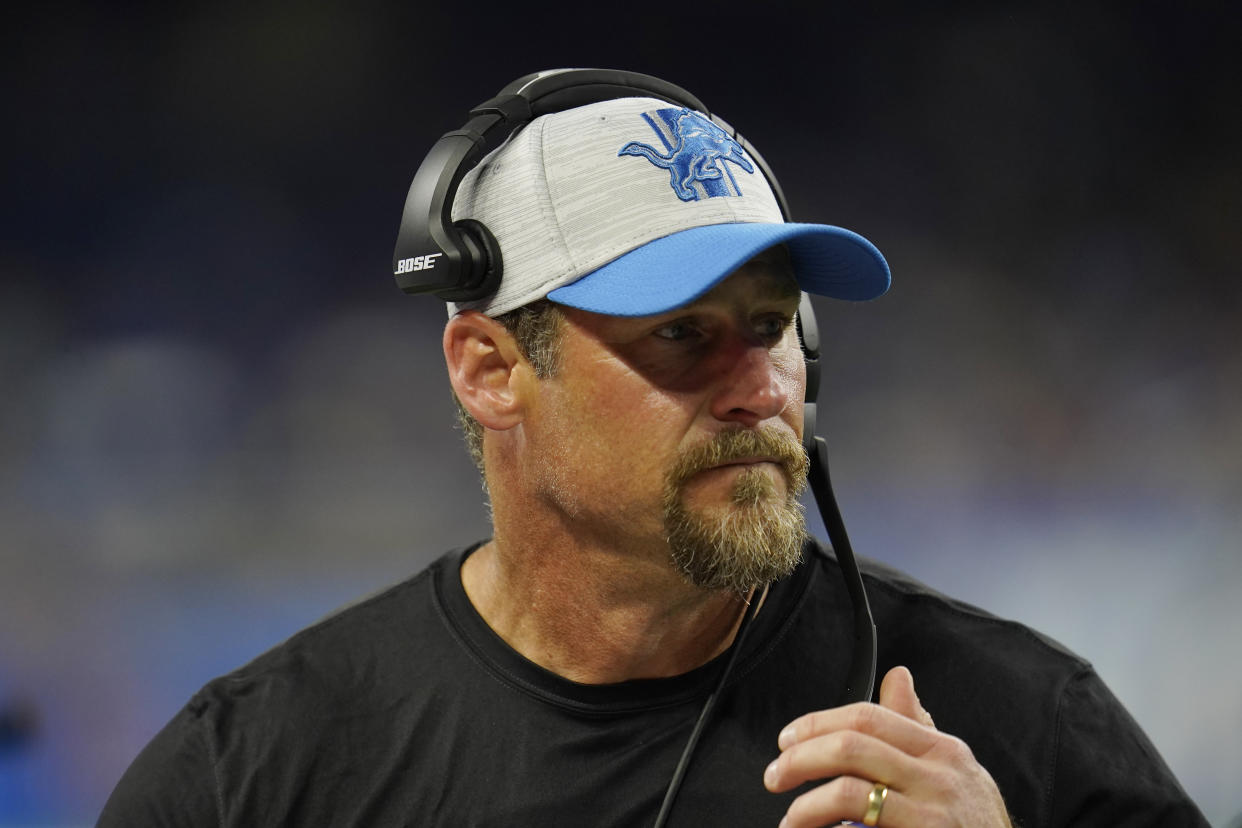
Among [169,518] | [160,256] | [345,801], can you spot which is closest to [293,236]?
[160,256]

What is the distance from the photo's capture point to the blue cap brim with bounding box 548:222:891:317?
109 centimetres

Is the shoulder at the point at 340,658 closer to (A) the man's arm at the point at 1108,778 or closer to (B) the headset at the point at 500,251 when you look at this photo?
(B) the headset at the point at 500,251

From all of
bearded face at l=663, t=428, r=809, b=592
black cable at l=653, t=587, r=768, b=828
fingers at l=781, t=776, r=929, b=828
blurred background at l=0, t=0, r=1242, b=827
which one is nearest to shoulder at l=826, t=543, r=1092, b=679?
black cable at l=653, t=587, r=768, b=828

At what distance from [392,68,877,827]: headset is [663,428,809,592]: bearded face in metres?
0.14

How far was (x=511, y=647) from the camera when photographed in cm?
130

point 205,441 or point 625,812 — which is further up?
point 205,441

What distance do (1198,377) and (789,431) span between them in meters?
1.36

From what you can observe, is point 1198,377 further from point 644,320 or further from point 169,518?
point 169,518

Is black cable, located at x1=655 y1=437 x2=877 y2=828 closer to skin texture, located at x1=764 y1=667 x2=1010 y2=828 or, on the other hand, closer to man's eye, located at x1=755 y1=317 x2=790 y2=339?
man's eye, located at x1=755 y1=317 x2=790 y2=339

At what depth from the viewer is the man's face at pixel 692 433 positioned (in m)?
1.13

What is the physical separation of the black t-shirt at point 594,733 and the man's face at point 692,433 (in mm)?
177

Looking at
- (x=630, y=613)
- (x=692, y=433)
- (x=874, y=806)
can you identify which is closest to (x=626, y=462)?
(x=692, y=433)

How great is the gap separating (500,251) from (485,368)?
0.41 ft

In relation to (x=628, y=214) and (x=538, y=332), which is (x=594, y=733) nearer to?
(x=538, y=332)
